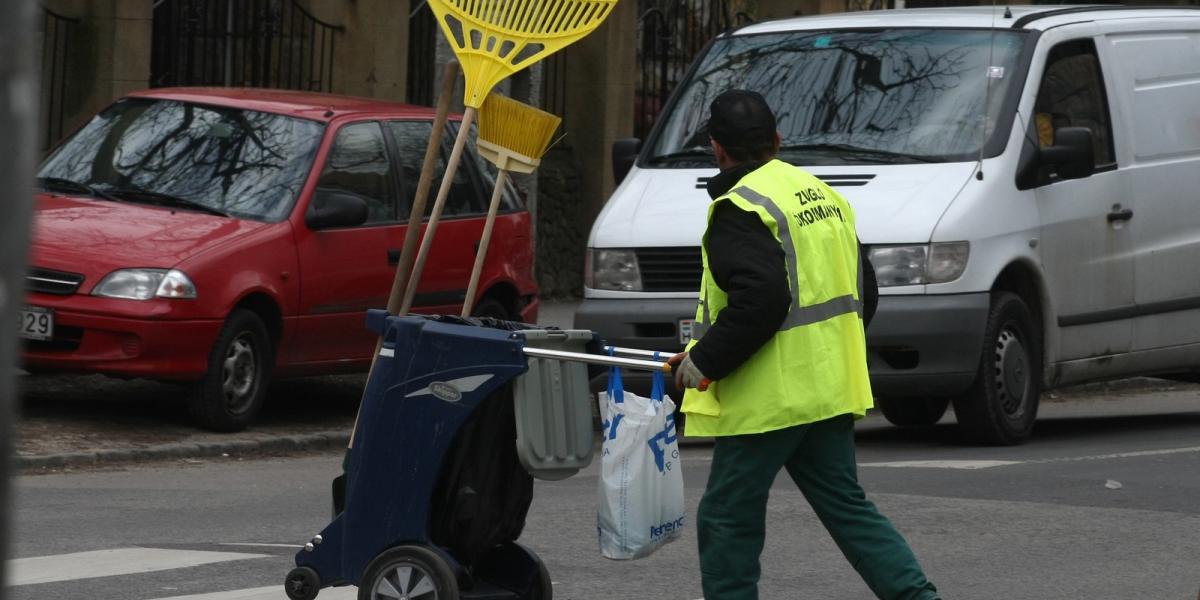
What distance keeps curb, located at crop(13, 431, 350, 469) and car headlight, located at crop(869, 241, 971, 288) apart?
311 centimetres

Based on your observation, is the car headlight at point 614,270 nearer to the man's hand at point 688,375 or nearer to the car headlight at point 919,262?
the car headlight at point 919,262

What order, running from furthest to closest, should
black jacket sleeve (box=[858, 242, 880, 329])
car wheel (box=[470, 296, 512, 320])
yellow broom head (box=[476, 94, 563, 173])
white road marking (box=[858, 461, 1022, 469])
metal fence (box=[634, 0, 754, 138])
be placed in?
metal fence (box=[634, 0, 754, 138]) < car wheel (box=[470, 296, 512, 320]) < white road marking (box=[858, 461, 1022, 469]) < yellow broom head (box=[476, 94, 563, 173]) < black jacket sleeve (box=[858, 242, 880, 329])

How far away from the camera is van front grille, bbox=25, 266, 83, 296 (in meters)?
9.79

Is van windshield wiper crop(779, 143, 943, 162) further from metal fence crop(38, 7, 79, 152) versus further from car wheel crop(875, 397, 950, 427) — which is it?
metal fence crop(38, 7, 79, 152)

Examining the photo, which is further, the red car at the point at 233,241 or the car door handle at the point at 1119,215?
the car door handle at the point at 1119,215

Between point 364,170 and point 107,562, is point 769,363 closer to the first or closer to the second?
point 107,562

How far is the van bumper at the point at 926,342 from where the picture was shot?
31.6 feet

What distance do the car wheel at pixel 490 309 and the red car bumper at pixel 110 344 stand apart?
7.48ft

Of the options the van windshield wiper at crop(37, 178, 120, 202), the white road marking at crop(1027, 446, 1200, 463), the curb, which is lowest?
the curb

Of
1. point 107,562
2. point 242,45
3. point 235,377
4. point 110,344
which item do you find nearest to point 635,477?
point 107,562

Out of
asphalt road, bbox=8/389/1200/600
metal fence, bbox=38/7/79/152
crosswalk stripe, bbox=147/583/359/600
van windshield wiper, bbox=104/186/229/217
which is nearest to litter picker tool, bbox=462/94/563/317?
crosswalk stripe, bbox=147/583/359/600

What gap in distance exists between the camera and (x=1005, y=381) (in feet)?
33.1

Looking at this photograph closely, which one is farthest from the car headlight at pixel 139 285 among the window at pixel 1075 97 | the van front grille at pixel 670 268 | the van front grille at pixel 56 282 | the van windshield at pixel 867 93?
the window at pixel 1075 97

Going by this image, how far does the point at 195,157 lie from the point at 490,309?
2.02 m
